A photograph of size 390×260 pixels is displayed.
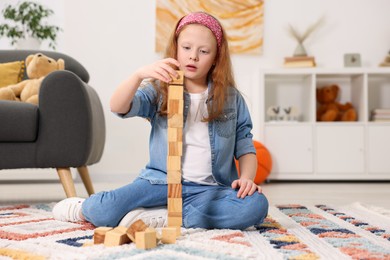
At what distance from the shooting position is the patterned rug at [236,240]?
90cm

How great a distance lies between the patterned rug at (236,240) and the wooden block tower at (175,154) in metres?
0.06

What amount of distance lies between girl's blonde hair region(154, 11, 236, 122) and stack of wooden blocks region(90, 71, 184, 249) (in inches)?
7.0

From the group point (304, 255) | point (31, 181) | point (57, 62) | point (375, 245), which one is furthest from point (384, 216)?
point (31, 181)

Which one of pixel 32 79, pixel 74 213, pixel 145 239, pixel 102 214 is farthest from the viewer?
pixel 32 79

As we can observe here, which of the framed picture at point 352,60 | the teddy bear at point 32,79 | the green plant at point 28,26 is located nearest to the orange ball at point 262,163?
the framed picture at point 352,60

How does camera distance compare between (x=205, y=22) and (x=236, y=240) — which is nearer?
(x=236, y=240)

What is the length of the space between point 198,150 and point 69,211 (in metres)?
0.37

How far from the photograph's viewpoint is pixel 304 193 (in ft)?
8.04

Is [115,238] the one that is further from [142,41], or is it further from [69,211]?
[142,41]

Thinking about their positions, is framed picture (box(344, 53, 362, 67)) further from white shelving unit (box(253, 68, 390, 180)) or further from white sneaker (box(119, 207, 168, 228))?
white sneaker (box(119, 207, 168, 228))

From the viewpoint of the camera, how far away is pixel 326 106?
11.0 feet

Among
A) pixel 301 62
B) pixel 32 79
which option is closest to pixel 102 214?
pixel 32 79

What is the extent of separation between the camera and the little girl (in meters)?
1.23

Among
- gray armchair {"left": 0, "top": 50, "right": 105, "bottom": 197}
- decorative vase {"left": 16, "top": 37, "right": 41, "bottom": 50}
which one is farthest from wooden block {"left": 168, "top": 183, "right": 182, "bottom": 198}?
decorative vase {"left": 16, "top": 37, "right": 41, "bottom": 50}
